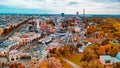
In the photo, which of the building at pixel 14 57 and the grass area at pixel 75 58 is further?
the building at pixel 14 57

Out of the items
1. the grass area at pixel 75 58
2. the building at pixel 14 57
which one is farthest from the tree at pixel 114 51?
the building at pixel 14 57

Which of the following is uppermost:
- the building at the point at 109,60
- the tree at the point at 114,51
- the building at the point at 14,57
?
the tree at the point at 114,51

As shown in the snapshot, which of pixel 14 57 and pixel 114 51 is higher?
pixel 114 51

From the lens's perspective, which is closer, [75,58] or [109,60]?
[109,60]

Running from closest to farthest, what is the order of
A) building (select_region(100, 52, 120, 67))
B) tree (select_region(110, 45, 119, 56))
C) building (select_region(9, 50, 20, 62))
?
building (select_region(100, 52, 120, 67)) → tree (select_region(110, 45, 119, 56)) → building (select_region(9, 50, 20, 62))

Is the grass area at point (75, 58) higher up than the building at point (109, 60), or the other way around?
the building at point (109, 60)

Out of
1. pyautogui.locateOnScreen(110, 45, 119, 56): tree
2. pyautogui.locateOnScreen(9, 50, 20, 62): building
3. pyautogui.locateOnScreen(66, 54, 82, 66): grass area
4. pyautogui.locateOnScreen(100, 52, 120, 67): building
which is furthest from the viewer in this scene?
pyautogui.locateOnScreen(9, 50, 20, 62): building

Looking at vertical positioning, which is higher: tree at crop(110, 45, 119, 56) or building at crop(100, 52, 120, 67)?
tree at crop(110, 45, 119, 56)

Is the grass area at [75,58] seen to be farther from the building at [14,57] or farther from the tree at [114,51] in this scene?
the building at [14,57]

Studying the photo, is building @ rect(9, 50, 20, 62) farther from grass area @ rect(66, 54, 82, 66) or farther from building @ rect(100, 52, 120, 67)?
building @ rect(100, 52, 120, 67)

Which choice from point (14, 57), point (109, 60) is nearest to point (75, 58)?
point (109, 60)

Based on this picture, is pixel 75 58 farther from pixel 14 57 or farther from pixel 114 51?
pixel 14 57

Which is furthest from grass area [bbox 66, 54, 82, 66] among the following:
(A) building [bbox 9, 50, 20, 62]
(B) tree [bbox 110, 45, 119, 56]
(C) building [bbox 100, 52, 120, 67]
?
(A) building [bbox 9, 50, 20, 62]
